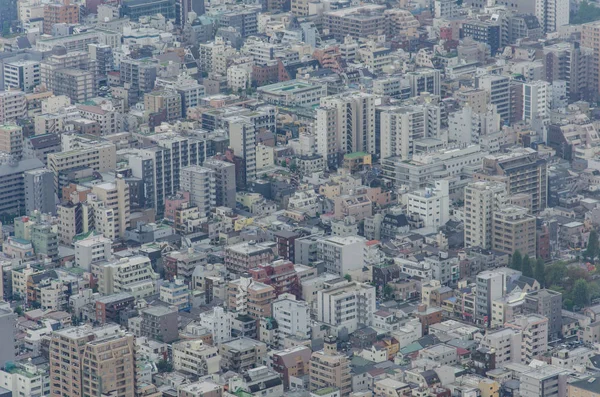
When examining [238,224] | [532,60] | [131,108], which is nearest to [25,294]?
[238,224]

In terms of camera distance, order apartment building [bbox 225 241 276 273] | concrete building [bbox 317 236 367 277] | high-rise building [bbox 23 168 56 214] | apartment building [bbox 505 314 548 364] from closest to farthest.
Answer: apartment building [bbox 505 314 548 364]
apartment building [bbox 225 241 276 273]
concrete building [bbox 317 236 367 277]
high-rise building [bbox 23 168 56 214]

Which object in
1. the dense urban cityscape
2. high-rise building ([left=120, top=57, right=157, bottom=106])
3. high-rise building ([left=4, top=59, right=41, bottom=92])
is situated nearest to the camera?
the dense urban cityscape

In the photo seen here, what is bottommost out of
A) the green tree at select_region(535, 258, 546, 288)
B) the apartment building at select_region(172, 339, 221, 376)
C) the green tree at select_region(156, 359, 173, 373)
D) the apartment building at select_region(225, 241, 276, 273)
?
the green tree at select_region(156, 359, 173, 373)

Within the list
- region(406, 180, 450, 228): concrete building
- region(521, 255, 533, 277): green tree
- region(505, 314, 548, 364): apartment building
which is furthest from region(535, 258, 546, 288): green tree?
region(406, 180, 450, 228): concrete building

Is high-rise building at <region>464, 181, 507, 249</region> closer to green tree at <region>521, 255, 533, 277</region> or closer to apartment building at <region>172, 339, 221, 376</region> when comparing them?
green tree at <region>521, 255, 533, 277</region>

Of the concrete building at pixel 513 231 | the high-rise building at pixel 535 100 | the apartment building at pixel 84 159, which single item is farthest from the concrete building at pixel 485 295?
the high-rise building at pixel 535 100

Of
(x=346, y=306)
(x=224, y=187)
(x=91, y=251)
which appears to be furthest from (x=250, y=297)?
(x=224, y=187)

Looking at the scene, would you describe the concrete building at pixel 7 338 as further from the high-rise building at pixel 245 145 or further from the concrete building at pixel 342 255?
the high-rise building at pixel 245 145

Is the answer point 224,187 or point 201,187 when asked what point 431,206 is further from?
point 201,187
